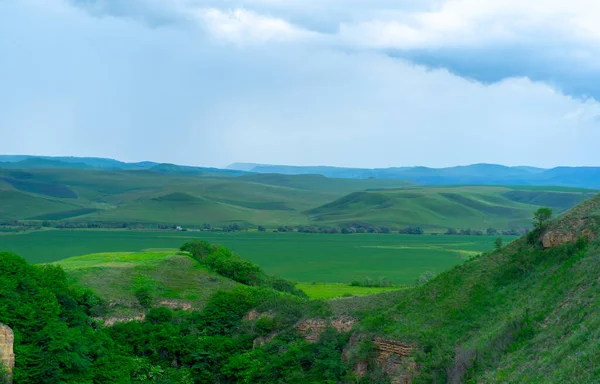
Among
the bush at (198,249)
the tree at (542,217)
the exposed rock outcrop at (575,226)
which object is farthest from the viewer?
the bush at (198,249)

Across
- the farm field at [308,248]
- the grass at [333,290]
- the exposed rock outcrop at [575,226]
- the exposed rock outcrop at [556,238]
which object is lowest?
the farm field at [308,248]

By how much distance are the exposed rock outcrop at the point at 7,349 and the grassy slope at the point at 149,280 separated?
10.8 meters

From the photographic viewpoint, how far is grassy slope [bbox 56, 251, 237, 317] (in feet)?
156

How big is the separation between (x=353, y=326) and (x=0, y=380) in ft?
59.3

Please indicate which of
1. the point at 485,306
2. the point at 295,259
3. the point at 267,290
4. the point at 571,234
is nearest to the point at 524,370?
the point at 485,306

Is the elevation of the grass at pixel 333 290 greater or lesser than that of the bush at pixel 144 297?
lesser

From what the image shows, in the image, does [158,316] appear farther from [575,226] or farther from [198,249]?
[575,226]

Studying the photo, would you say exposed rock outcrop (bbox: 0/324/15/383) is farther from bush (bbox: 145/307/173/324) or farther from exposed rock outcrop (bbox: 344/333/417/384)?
exposed rock outcrop (bbox: 344/333/417/384)

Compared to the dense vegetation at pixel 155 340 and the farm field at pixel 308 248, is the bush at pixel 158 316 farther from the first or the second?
the farm field at pixel 308 248

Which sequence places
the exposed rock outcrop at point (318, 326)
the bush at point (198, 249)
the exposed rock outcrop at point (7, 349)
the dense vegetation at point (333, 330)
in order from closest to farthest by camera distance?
the dense vegetation at point (333, 330) → the exposed rock outcrop at point (7, 349) → the exposed rock outcrop at point (318, 326) → the bush at point (198, 249)

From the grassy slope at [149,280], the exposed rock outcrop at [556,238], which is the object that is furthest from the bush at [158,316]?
the exposed rock outcrop at [556,238]

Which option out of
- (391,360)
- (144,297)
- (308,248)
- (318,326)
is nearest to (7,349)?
(144,297)

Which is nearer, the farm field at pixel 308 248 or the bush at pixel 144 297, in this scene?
the bush at pixel 144 297

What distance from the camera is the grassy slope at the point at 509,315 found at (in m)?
23.3
